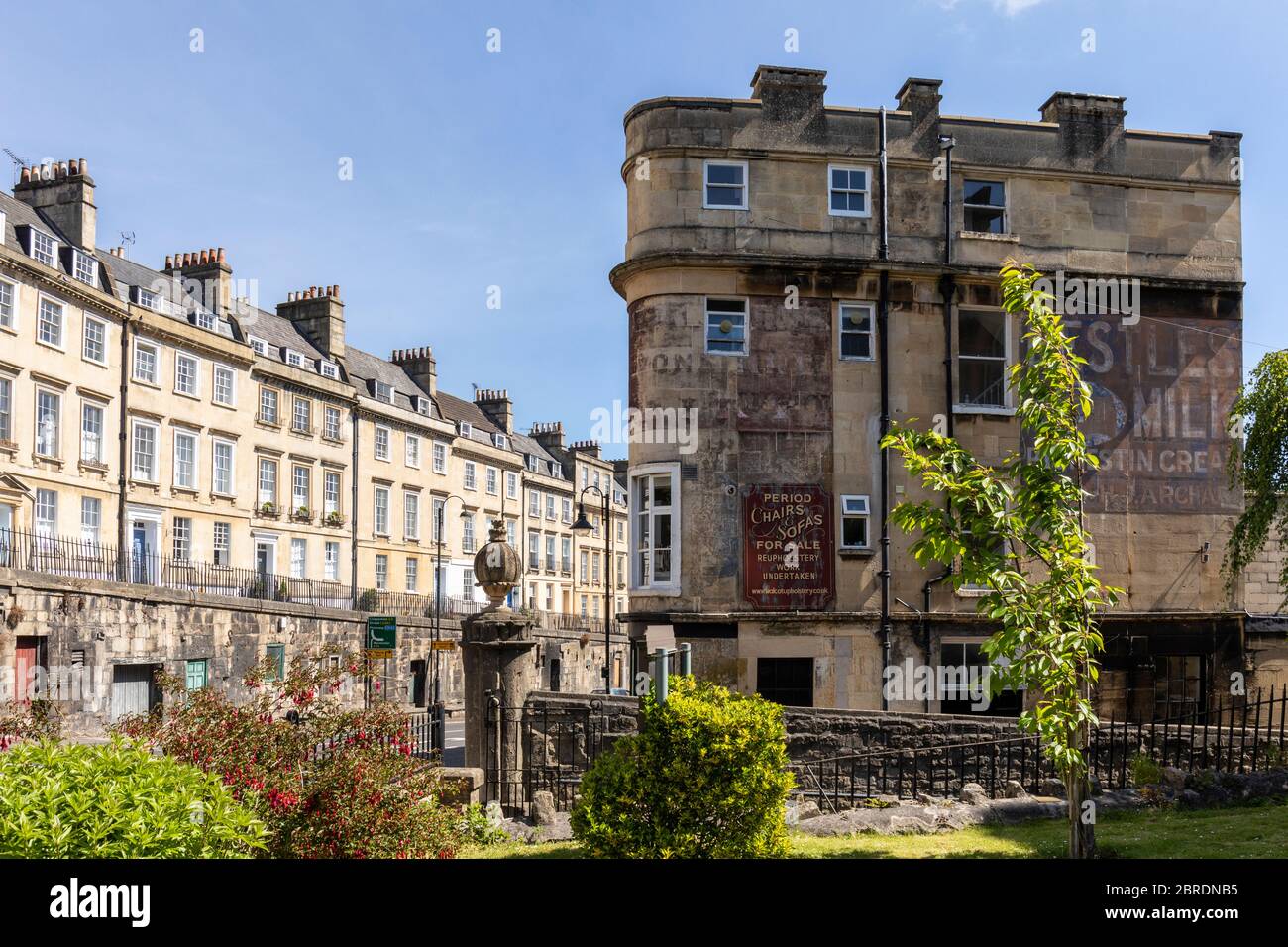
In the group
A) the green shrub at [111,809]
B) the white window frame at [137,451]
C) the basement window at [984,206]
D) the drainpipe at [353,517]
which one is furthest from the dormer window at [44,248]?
the green shrub at [111,809]

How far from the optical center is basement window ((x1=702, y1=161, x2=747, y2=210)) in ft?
65.9

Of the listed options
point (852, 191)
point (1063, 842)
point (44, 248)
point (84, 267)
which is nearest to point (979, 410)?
point (852, 191)

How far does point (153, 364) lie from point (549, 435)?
4016 centimetres

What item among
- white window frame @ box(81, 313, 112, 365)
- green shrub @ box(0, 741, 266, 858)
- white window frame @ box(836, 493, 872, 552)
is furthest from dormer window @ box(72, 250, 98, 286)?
green shrub @ box(0, 741, 266, 858)

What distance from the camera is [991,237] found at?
20.9 m

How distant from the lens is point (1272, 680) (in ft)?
68.9

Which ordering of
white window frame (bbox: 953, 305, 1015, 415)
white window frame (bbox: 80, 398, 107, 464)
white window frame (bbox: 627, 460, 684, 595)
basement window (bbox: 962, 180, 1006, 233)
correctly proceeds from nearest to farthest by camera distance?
white window frame (bbox: 627, 460, 684, 595) → white window frame (bbox: 953, 305, 1015, 415) → basement window (bbox: 962, 180, 1006, 233) → white window frame (bbox: 80, 398, 107, 464)

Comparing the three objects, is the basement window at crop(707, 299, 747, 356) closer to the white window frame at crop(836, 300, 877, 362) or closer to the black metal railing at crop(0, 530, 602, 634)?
the white window frame at crop(836, 300, 877, 362)

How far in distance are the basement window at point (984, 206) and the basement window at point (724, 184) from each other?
433cm

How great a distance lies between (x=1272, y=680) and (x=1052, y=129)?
11122 millimetres

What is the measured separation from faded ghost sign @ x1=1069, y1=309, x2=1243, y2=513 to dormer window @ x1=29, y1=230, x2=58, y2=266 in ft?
102

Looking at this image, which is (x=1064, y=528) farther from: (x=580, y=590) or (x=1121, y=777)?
(x=580, y=590)

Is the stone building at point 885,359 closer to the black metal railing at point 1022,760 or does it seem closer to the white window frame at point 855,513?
the white window frame at point 855,513

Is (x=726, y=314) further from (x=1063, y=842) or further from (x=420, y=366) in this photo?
(x=420, y=366)
